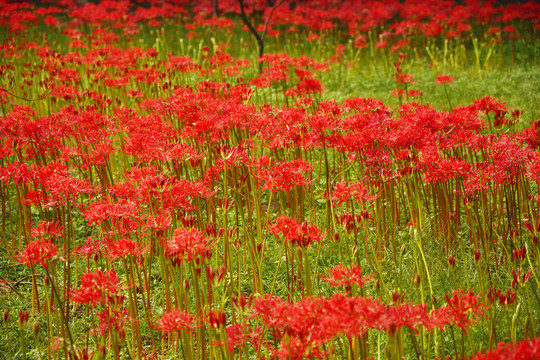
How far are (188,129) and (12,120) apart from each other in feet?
4.28

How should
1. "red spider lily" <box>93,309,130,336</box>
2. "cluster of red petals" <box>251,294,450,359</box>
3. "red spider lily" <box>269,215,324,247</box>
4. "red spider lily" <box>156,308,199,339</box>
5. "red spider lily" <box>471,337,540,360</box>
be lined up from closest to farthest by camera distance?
"red spider lily" <box>471,337,540,360</box>, "cluster of red petals" <box>251,294,450,359</box>, "red spider lily" <box>156,308,199,339</box>, "red spider lily" <box>93,309,130,336</box>, "red spider lily" <box>269,215,324,247</box>

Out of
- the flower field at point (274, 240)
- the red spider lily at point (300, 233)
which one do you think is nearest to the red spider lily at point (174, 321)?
the flower field at point (274, 240)

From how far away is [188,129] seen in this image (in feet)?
11.8

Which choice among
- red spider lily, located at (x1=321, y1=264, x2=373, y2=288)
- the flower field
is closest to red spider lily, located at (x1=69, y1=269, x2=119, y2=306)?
the flower field

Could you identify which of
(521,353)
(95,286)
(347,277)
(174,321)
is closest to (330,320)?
(347,277)

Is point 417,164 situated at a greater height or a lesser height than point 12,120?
lesser

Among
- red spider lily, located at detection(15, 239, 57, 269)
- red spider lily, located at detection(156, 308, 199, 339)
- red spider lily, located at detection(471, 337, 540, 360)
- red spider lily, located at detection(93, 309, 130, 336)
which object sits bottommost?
red spider lily, located at detection(93, 309, 130, 336)

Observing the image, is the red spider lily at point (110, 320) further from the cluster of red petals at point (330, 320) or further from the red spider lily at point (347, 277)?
the red spider lily at point (347, 277)

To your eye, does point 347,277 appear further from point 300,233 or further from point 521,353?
point 521,353

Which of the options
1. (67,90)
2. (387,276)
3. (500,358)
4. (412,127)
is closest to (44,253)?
(500,358)

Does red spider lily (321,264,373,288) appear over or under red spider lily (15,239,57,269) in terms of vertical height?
under

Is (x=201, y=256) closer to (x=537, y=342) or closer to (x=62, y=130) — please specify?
(x=537, y=342)

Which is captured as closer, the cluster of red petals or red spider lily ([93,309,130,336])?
the cluster of red petals

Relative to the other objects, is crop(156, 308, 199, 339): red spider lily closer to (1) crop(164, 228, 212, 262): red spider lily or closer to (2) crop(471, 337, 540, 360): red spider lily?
(1) crop(164, 228, 212, 262): red spider lily
